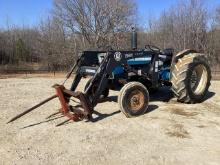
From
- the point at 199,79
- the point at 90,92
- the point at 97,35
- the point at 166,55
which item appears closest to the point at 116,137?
the point at 90,92

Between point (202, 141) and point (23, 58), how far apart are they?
92.6 ft

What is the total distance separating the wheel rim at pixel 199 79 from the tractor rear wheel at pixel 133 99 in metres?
2.13

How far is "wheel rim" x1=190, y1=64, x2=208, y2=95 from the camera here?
9.27 metres

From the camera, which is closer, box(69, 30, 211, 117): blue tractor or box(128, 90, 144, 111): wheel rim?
box(69, 30, 211, 117): blue tractor

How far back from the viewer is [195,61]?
8.95 metres

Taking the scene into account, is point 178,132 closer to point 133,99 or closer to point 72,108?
point 133,99

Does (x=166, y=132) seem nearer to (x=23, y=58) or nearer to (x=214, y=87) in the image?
(x=214, y=87)

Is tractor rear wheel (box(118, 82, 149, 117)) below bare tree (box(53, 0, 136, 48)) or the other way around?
below

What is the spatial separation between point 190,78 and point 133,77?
1.45 metres

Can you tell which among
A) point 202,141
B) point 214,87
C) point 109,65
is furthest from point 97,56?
point 214,87

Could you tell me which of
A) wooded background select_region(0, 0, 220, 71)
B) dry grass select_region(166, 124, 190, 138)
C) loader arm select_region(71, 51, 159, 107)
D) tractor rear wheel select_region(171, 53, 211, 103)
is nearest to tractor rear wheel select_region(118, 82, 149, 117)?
loader arm select_region(71, 51, 159, 107)

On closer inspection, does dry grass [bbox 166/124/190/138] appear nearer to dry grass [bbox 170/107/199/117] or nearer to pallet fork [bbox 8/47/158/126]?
dry grass [bbox 170/107/199/117]

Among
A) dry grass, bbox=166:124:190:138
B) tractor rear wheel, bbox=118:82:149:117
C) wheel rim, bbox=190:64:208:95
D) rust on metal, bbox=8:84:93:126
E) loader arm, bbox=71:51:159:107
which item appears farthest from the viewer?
wheel rim, bbox=190:64:208:95

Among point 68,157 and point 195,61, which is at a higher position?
point 195,61
